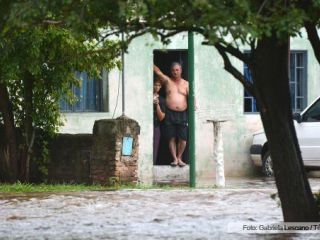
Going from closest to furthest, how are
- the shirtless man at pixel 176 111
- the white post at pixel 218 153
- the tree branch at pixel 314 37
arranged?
the tree branch at pixel 314 37, the white post at pixel 218 153, the shirtless man at pixel 176 111

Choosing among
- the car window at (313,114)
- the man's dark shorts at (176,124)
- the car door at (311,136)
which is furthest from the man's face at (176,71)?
the car window at (313,114)

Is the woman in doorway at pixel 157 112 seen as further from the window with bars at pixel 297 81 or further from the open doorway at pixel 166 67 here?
the window with bars at pixel 297 81

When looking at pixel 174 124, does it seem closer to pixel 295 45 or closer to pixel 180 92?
pixel 180 92

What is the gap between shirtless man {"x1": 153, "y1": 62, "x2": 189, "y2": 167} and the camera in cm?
1834

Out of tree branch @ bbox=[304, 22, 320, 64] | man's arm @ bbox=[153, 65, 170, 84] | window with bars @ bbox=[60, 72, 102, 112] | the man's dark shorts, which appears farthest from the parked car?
tree branch @ bbox=[304, 22, 320, 64]

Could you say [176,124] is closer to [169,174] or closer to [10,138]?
[169,174]

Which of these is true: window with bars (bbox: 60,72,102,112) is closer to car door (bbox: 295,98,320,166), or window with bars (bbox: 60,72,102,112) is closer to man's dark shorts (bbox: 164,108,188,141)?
man's dark shorts (bbox: 164,108,188,141)

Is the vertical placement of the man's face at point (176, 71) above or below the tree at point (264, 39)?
above

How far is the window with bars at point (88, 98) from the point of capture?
17969 mm

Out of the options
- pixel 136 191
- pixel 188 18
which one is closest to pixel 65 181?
pixel 136 191

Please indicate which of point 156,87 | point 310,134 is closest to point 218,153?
point 310,134

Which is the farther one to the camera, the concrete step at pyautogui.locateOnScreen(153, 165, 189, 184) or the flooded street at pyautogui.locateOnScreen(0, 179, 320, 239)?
the concrete step at pyautogui.locateOnScreen(153, 165, 189, 184)

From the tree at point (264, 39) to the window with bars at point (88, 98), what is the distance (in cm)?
956

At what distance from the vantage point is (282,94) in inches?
338
